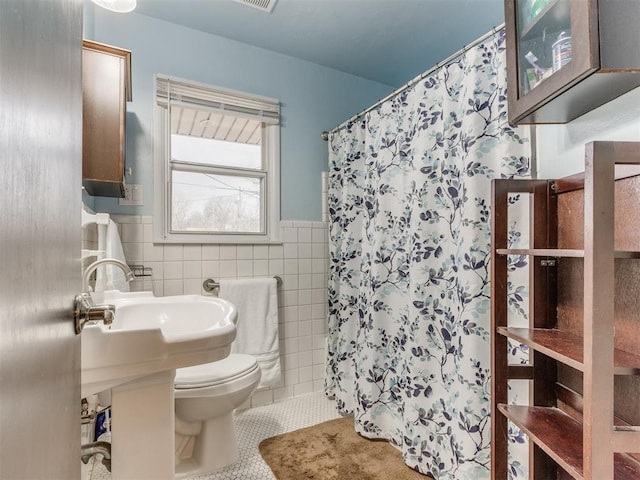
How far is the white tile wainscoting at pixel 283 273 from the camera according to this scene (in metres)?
1.87

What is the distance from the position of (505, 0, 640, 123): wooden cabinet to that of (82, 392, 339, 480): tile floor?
173cm

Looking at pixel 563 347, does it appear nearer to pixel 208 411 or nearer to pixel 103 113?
pixel 208 411

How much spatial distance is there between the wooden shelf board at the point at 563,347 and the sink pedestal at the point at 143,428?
1044 mm

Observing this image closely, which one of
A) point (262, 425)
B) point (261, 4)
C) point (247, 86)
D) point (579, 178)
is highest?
point (261, 4)

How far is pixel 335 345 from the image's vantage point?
2.25m

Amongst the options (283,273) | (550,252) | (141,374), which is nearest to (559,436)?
(550,252)

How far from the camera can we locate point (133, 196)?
1839 millimetres

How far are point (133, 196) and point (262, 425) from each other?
4.75 feet

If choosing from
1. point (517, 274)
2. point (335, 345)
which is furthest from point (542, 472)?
point (335, 345)

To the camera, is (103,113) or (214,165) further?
(214,165)

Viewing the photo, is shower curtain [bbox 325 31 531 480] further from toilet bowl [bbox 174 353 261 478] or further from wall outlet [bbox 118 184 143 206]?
wall outlet [bbox 118 184 143 206]

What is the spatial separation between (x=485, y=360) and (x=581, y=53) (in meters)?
1.02

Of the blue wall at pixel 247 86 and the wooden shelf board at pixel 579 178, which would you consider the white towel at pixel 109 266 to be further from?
the wooden shelf board at pixel 579 178

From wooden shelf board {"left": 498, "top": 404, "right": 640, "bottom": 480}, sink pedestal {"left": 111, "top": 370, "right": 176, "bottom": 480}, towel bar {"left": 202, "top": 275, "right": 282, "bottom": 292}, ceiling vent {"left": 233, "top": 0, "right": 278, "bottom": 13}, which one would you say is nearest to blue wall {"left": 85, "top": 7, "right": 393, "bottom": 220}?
ceiling vent {"left": 233, "top": 0, "right": 278, "bottom": 13}
